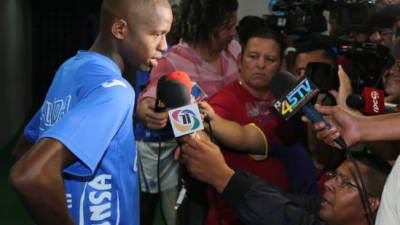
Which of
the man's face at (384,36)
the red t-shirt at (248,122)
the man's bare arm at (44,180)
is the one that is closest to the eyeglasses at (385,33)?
the man's face at (384,36)

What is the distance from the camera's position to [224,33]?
203 cm

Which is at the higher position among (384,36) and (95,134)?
(384,36)

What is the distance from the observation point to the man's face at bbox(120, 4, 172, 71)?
1.07 m

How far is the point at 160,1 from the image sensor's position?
1111 millimetres

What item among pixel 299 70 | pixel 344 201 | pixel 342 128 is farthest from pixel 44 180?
pixel 299 70

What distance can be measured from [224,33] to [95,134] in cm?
133

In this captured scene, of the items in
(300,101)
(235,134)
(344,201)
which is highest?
(300,101)

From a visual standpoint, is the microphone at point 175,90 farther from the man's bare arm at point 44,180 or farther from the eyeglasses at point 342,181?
the eyeglasses at point 342,181

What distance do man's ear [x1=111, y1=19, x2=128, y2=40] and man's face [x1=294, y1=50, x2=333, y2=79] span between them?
39.0 inches

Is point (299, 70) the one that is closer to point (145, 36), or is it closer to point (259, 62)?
point (259, 62)

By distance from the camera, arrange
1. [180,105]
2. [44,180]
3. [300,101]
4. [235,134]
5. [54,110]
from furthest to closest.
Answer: [235,134]
[180,105]
[300,101]
[54,110]
[44,180]

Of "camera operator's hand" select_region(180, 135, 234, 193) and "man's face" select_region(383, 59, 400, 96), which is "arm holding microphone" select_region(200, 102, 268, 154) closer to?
"camera operator's hand" select_region(180, 135, 234, 193)

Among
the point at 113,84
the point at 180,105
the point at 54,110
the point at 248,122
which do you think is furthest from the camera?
the point at 248,122

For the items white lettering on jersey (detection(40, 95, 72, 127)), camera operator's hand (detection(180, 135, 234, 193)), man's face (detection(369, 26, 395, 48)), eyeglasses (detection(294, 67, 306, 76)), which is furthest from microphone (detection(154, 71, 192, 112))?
man's face (detection(369, 26, 395, 48))
